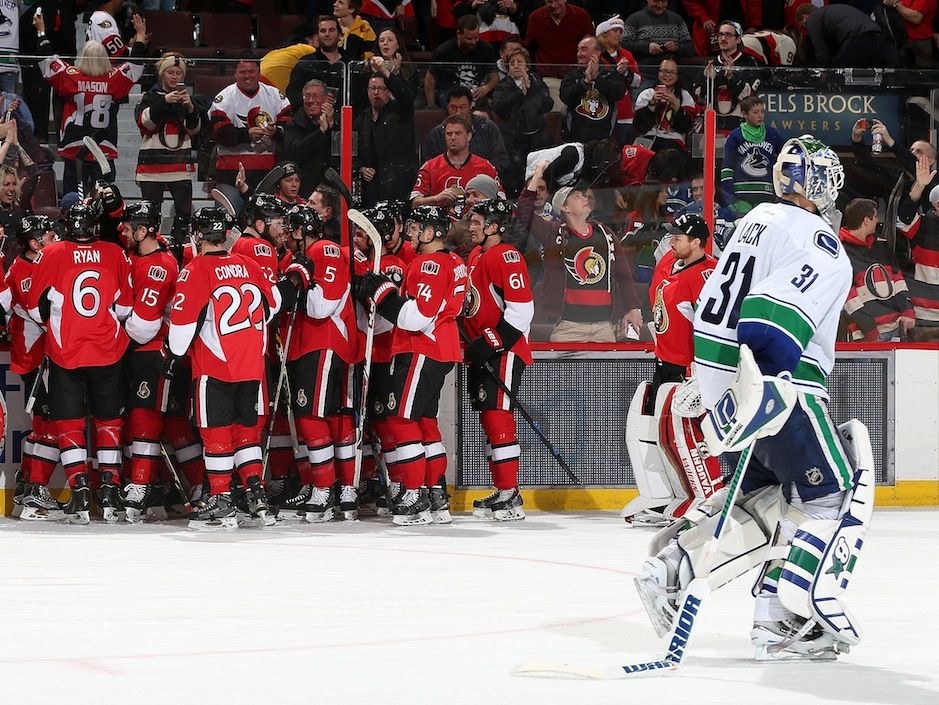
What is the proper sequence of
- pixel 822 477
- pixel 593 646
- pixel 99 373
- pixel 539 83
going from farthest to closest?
pixel 539 83, pixel 99 373, pixel 593 646, pixel 822 477

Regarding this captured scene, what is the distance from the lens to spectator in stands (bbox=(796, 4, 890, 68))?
1066 cm

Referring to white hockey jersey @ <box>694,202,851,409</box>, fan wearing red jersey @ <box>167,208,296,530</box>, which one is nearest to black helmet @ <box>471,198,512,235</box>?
fan wearing red jersey @ <box>167,208,296,530</box>

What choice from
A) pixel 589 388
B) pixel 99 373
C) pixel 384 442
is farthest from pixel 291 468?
pixel 589 388

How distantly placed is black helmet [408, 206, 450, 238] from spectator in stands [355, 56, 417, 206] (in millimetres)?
436

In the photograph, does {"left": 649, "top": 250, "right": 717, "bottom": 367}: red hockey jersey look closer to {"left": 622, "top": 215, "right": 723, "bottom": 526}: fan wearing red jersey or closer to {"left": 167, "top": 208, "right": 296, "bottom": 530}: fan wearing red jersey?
{"left": 622, "top": 215, "right": 723, "bottom": 526}: fan wearing red jersey

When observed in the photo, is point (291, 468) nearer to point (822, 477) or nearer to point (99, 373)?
point (99, 373)

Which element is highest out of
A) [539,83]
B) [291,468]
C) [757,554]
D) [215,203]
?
[539,83]

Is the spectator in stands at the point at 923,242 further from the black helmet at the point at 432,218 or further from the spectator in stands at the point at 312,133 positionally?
the spectator in stands at the point at 312,133

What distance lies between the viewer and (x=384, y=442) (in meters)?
8.09

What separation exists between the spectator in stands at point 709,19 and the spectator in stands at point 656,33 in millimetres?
364

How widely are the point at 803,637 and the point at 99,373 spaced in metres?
4.47

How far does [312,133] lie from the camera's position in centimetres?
820

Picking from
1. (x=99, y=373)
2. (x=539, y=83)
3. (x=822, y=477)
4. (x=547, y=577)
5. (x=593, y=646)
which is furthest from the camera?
(x=539, y=83)

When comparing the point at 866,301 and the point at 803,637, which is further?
the point at 866,301
